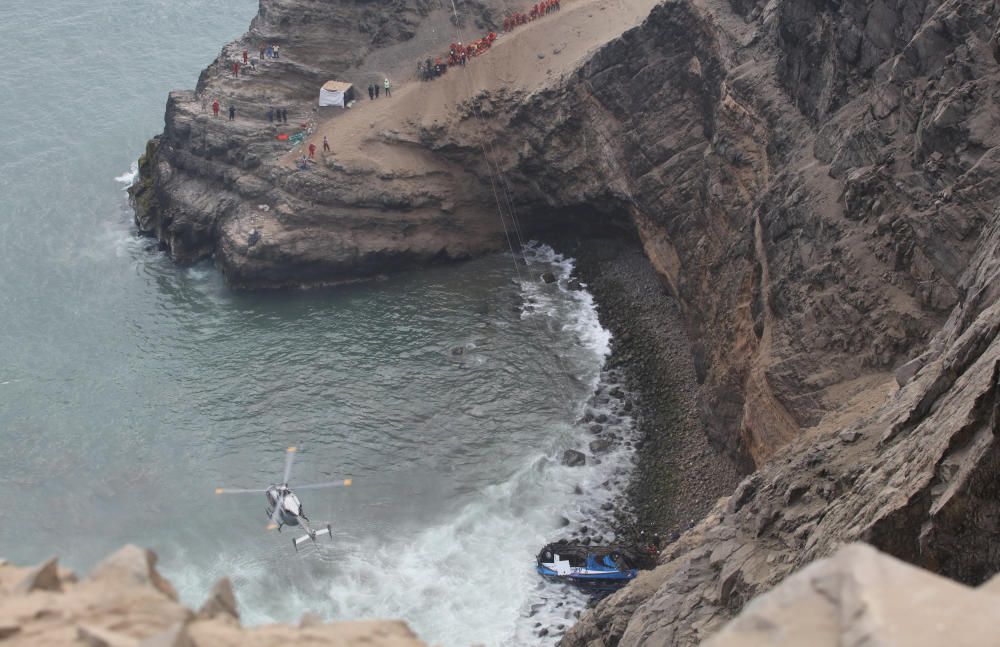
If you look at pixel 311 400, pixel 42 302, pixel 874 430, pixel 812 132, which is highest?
pixel 42 302

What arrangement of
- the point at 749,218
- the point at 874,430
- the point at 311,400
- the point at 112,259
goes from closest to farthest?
the point at 874,430, the point at 749,218, the point at 311,400, the point at 112,259

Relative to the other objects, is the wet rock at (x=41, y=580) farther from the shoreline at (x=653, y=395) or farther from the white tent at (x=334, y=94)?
the white tent at (x=334, y=94)

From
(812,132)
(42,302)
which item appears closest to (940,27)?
(812,132)

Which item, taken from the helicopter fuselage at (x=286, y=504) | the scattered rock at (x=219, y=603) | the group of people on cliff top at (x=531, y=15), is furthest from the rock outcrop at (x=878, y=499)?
the group of people on cliff top at (x=531, y=15)

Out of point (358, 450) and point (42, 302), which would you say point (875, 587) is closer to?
point (358, 450)

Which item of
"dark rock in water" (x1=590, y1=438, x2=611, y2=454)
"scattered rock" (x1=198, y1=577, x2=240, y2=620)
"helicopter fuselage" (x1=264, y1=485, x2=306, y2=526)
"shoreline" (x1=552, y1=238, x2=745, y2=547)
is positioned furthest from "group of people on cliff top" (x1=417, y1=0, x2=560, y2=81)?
"scattered rock" (x1=198, y1=577, x2=240, y2=620)

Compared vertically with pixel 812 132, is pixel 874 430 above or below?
below

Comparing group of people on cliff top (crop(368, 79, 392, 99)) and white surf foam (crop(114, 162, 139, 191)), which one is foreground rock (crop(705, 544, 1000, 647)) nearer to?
group of people on cliff top (crop(368, 79, 392, 99))
